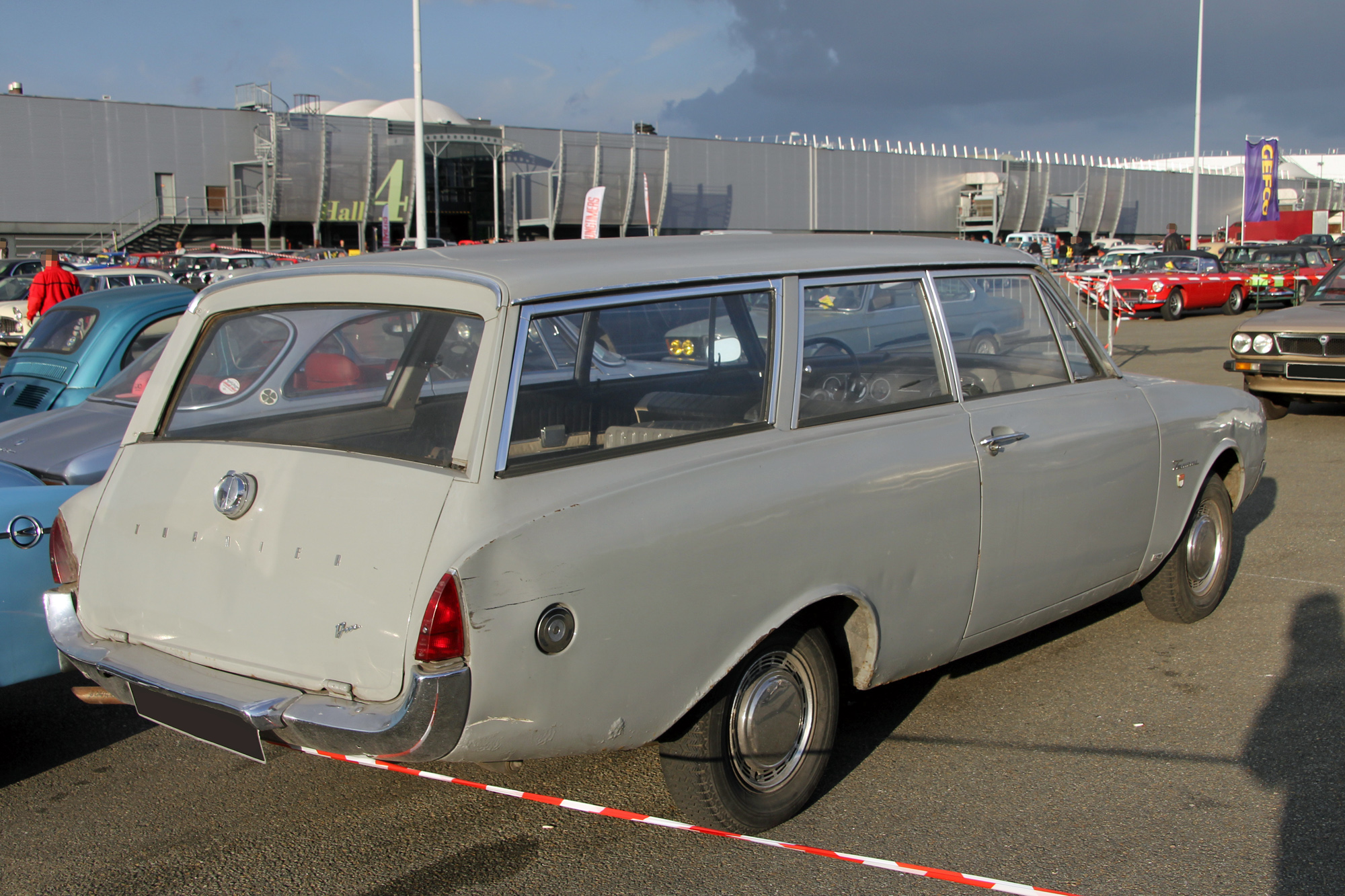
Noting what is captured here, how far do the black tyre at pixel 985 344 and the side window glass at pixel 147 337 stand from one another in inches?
212

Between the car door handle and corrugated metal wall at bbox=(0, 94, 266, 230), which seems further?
corrugated metal wall at bbox=(0, 94, 266, 230)

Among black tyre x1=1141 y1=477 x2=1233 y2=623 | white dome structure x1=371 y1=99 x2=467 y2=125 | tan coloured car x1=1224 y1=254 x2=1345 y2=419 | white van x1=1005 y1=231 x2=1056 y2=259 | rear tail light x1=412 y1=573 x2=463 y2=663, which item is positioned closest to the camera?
rear tail light x1=412 y1=573 x2=463 y2=663

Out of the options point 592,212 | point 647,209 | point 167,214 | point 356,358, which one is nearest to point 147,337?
point 356,358

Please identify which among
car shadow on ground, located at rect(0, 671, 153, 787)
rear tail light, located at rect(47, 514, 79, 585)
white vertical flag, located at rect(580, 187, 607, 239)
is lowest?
car shadow on ground, located at rect(0, 671, 153, 787)

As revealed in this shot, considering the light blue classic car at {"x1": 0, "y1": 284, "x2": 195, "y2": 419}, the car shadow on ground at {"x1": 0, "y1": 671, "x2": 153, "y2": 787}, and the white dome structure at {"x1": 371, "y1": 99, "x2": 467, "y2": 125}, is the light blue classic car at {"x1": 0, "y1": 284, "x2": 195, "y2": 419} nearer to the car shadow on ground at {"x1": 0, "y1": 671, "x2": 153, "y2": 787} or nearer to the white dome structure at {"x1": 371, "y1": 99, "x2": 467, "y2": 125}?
the car shadow on ground at {"x1": 0, "y1": 671, "x2": 153, "y2": 787}

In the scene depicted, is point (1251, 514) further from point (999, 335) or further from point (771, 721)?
point (771, 721)

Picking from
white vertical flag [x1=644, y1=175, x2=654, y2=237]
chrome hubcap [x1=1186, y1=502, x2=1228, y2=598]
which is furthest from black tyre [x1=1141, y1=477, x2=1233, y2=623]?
white vertical flag [x1=644, y1=175, x2=654, y2=237]

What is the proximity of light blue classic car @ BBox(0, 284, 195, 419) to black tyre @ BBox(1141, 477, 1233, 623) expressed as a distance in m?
6.16

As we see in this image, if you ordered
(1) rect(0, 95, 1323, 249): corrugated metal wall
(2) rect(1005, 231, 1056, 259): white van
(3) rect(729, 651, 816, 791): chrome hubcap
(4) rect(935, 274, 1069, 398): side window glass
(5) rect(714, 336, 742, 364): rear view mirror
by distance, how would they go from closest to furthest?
1. (3) rect(729, 651, 816, 791): chrome hubcap
2. (5) rect(714, 336, 742, 364): rear view mirror
3. (4) rect(935, 274, 1069, 398): side window glass
4. (2) rect(1005, 231, 1056, 259): white van
5. (1) rect(0, 95, 1323, 249): corrugated metal wall

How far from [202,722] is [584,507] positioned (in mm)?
1163

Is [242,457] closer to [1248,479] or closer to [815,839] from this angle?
[815,839]

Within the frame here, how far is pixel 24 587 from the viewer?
3.69 m

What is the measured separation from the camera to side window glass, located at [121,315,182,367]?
291 inches

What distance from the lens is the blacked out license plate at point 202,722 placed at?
288 cm
